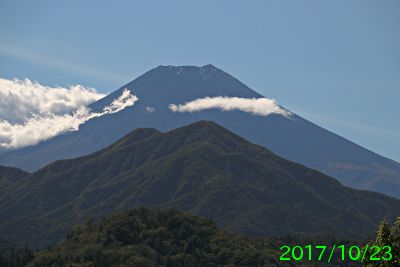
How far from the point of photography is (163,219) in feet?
392

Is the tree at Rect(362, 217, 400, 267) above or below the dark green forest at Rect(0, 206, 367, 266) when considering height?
above

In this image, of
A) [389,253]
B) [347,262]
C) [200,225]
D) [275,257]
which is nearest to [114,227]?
[200,225]

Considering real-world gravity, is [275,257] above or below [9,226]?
above

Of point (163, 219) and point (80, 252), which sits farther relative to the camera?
point (163, 219)

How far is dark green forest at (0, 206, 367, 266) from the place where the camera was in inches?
3533

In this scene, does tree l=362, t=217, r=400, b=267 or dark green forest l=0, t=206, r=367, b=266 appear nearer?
tree l=362, t=217, r=400, b=267

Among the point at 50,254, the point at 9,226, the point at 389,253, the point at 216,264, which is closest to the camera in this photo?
the point at 389,253

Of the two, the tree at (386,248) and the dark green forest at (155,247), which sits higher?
the tree at (386,248)

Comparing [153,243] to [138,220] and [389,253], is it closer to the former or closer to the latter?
[138,220]

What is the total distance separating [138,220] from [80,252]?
1008 inches

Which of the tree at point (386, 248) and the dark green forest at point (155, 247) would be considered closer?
the tree at point (386, 248)

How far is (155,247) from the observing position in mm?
105812

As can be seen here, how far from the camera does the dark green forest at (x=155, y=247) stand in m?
89.8

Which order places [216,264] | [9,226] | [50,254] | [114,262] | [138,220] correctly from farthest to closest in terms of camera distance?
[9,226]
[138,220]
[216,264]
[50,254]
[114,262]
